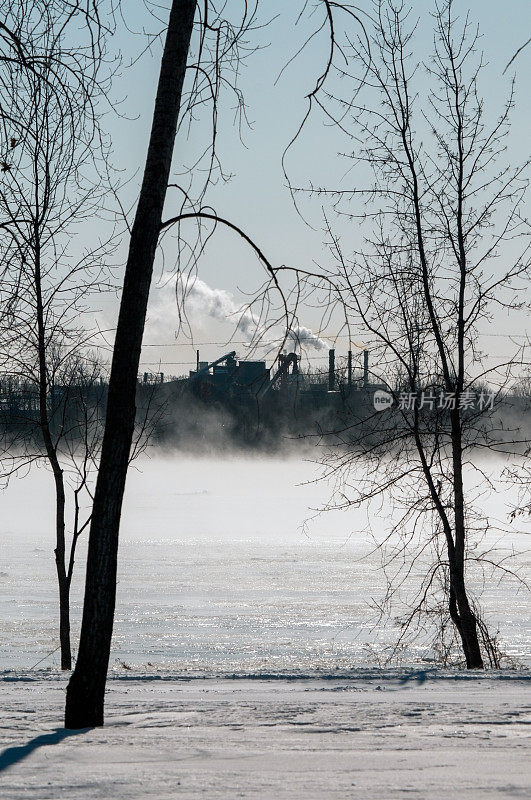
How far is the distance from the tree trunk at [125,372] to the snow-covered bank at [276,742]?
0.51 m

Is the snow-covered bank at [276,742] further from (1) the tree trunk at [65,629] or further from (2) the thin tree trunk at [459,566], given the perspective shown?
(2) the thin tree trunk at [459,566]

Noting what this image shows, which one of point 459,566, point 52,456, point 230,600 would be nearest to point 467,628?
point 459,566

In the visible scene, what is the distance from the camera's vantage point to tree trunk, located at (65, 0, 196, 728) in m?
5.42

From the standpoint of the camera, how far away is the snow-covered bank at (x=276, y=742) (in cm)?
356

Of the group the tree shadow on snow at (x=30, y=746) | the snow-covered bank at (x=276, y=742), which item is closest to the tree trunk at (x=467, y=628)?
the snow-covered bank at (x=276, y=742)

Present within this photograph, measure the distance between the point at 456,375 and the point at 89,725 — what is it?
652cm

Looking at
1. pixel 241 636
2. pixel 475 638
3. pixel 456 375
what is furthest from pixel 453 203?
pixel 241 636

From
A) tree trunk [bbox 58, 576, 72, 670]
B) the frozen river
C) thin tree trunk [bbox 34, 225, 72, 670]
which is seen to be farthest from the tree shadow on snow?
thin tree trunk [bbox 34, 225, 72, 670]

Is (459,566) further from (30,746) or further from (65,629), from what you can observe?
(30,746)

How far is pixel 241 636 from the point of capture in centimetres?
1331

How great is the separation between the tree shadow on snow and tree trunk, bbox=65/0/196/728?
43 cm

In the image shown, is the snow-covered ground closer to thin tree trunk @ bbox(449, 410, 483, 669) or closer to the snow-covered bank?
the snow-covered bank

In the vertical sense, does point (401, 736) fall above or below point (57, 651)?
above

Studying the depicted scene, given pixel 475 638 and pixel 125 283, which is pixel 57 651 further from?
pixel 125 283
